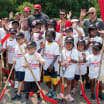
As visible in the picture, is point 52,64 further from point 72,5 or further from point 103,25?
point 72,5

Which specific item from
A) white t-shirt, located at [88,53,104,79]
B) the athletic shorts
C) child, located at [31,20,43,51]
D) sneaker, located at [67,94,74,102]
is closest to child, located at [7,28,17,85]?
child, located at [31,20,43,51]

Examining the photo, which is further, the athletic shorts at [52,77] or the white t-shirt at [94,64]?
the athletic shorts at [52,77]

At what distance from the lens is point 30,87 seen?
4.34m

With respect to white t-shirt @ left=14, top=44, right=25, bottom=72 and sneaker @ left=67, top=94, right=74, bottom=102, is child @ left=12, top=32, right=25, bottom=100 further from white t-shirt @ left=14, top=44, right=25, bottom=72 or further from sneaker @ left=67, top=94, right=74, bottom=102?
sneaker @ left=67, top=94, right=74, bottom=102

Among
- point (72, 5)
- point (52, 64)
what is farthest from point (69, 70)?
point (72, 5)

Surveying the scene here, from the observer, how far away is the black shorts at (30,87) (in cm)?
429

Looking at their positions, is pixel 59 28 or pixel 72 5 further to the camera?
pixel 72 5

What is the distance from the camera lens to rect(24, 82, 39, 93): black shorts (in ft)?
14.1

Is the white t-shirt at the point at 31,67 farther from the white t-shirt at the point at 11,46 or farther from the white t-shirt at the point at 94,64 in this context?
the white t-shirt at the point at 94,64

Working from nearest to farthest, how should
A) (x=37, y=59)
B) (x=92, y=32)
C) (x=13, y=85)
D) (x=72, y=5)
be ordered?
(x=37, y=59), (x=92, y=32), (x=13, y=85), (x=72, y=5)

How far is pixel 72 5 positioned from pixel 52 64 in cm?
1968

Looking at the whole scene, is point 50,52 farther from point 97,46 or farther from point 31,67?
point 97,46

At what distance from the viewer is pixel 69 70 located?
4520 millimetres

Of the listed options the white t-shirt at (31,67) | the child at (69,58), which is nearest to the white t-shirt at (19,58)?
the white t-shirt at (31,67)
